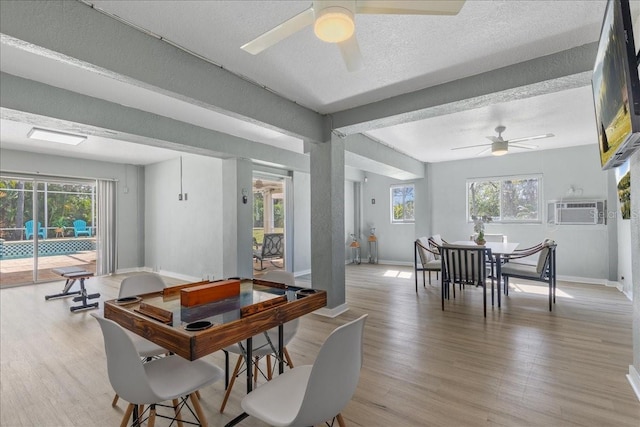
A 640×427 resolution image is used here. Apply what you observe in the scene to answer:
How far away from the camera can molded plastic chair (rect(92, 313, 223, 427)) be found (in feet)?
4.56

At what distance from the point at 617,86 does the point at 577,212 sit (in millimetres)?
5385

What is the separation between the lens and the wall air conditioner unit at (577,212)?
5621 mm

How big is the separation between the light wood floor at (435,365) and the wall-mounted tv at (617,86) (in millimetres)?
1681

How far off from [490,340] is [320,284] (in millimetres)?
2001

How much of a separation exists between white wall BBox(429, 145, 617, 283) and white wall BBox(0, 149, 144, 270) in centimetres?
760

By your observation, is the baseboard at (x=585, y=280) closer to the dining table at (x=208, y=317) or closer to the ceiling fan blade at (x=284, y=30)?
the dining table at (x=208, y=317)

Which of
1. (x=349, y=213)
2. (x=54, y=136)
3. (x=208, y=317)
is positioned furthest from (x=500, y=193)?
(x=54, y=136)

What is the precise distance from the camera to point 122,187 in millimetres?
7234

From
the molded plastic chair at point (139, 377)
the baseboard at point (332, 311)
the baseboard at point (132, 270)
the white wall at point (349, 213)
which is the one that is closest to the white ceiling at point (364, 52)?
the molded plastic chair at point (139, 377)

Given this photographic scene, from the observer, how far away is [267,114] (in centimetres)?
323

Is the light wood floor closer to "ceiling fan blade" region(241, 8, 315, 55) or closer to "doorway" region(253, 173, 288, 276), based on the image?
"ceiling fan blade" region(241, 8, 315, 55)

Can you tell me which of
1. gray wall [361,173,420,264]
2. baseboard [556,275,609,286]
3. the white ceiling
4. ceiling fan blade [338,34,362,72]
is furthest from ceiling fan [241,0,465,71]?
gray wall [361,173,420,264]

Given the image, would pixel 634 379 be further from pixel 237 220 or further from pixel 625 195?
pixel 237 220

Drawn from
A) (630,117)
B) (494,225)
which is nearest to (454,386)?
(630,117)
